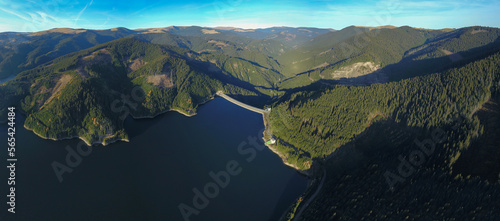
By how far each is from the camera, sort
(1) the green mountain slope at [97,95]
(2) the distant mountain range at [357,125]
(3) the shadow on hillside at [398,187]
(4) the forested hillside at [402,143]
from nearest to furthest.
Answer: (3) the shadow on hillside at [398,187]
(4) the forested hillside at [402,143]
(2) the distant mountain range at [357,125]
(1) the green mountain slope at [97,95]

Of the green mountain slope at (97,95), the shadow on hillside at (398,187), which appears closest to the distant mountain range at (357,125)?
the shadow on hillside at (398,187)

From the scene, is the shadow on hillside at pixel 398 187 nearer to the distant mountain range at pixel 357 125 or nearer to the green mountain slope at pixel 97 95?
the distant mountain range at pixel 357 125

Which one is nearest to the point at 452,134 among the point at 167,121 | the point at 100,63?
the point at 167,121

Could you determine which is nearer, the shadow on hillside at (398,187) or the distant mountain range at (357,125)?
the shadow on hillside at (398,187)

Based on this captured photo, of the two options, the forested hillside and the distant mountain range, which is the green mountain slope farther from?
the forested hillside

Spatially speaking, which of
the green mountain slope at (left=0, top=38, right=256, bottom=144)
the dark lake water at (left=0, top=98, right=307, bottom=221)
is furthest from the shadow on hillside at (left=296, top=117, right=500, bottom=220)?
the green mountain slope at (left=0, top=38, right=256, bottom=144)

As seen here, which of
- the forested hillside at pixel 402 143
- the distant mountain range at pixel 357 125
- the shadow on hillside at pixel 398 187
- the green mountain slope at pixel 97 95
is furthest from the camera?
the green mountain slope at pixel 97 95

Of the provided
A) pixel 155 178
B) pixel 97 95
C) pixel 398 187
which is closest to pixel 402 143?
pixel 398 187

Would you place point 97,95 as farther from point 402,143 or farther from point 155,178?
point 402,143
